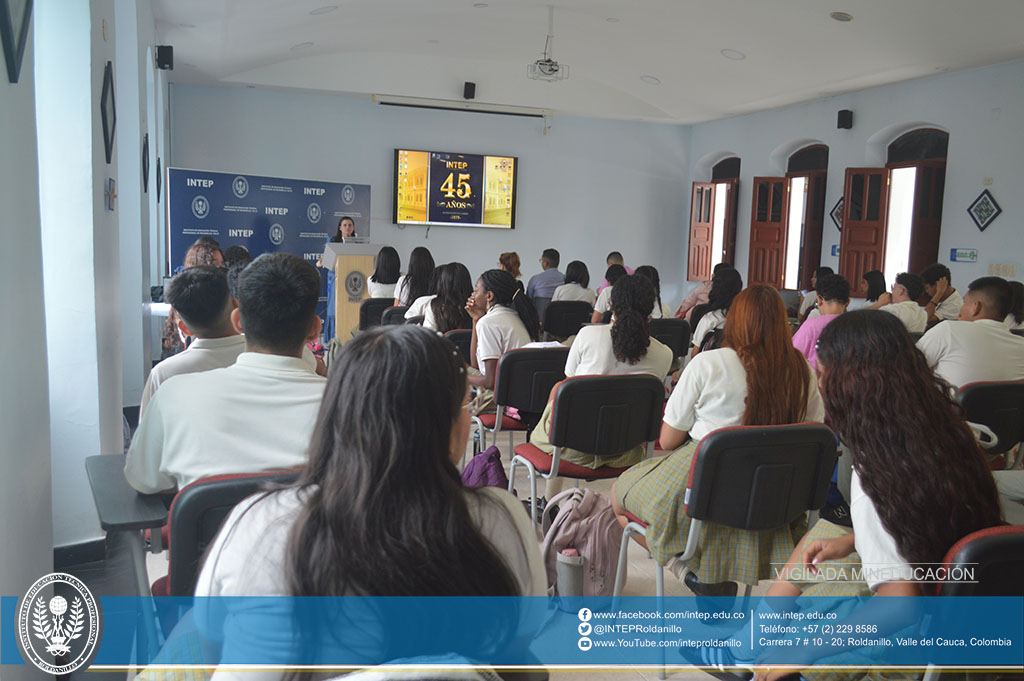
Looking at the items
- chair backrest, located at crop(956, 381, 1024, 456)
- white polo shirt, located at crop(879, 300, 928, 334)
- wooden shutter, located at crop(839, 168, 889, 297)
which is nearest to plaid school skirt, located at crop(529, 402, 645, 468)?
chair backrest, located at crop(956, 381, 1024, 456)

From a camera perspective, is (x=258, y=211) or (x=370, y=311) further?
(x=258, y=211)

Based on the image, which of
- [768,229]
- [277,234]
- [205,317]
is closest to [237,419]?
[205,317]

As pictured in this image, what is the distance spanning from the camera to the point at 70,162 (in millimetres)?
3068

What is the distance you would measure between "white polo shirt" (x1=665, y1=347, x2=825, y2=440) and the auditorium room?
1 centimetres

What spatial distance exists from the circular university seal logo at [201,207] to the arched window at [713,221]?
24.4ft

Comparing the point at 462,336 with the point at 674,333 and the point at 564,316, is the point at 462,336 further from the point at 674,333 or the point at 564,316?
the point at 564,316

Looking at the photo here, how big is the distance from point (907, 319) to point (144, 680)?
5.50 m

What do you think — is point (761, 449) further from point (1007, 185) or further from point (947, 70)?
point (947, 70)

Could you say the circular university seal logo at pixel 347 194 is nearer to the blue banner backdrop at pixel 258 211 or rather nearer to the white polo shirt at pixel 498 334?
the blue banner backdrop at pixel 258 211

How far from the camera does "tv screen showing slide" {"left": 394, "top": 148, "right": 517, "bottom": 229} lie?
1116 cm

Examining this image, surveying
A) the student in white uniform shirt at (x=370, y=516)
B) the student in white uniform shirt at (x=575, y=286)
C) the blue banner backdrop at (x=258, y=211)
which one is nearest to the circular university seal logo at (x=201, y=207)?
the blue banner backdrop at (x=258, y=211)

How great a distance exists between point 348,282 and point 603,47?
15.0 feet

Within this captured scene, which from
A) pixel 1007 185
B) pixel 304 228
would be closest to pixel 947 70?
pixel 1007 185

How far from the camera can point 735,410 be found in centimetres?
253
